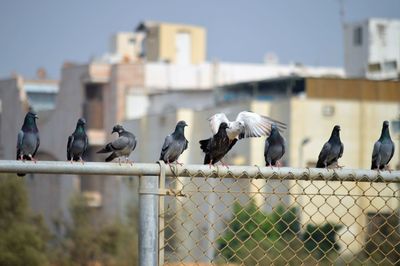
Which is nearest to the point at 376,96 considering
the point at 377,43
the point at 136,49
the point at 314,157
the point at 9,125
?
the point at 314,157

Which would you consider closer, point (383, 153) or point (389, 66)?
point (383, 153)

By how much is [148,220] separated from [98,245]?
31.0 metres

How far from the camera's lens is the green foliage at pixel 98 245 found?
32831mm

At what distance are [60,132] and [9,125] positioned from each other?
18.2ft

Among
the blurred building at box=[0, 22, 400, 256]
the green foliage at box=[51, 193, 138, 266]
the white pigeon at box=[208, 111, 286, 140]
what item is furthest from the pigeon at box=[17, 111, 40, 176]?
the blurred building at box=[0, 22, 400, 256]

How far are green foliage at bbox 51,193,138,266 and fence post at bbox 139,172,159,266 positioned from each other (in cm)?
2599

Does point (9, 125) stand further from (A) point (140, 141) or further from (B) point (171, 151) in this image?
(B) point (171, 151)

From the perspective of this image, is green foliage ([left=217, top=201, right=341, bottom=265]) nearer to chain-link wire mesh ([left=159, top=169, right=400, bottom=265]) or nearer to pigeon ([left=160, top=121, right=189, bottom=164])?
chain-link wire mesh ([left=159, top=169, right=400, bottom=265])

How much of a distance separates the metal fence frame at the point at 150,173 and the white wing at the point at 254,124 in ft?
8.51

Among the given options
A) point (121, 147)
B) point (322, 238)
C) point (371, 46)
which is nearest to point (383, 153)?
point (121, 147)

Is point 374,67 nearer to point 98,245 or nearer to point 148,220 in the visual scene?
point 98,245

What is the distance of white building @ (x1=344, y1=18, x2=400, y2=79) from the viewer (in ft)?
163

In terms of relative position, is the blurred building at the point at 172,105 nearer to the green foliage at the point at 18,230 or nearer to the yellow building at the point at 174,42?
the yellow building at the point at 174,42

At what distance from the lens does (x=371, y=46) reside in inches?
1971
